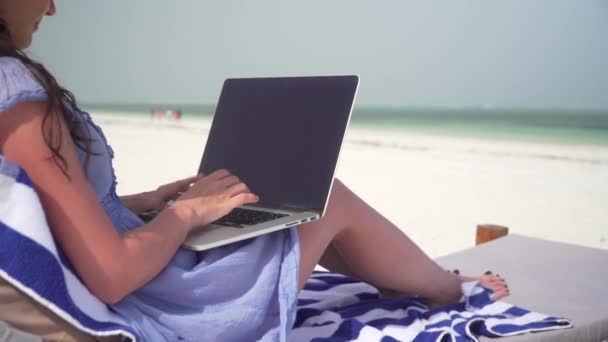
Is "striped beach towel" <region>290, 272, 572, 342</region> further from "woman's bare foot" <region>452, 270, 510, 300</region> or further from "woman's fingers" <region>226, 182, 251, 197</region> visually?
"woman's fingers" <region>226, 182, 251, 197</region>

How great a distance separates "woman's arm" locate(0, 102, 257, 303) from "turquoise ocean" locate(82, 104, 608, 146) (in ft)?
55.9

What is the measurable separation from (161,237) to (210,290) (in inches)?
8.4

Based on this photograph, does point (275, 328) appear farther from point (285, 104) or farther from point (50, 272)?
point (285, 104)

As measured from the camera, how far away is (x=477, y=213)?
5977 millimetres

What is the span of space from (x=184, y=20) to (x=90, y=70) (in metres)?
7.46

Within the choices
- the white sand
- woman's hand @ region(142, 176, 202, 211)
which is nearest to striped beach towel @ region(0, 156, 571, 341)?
woman's hand @ region(142, 176, 202, 211)

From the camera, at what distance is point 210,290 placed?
52.6 inches

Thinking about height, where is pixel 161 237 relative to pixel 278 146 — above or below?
below

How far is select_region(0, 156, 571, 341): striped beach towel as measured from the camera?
1038 millimetres

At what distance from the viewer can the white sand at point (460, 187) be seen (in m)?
5.39

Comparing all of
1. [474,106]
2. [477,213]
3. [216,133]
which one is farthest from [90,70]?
[216,133]

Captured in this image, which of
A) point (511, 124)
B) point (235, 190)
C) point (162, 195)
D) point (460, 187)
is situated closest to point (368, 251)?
point (235, 190)

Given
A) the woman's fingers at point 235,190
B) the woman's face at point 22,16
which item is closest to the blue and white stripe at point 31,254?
the woman's face at point 22,16

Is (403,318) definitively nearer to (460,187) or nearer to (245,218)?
(245,218)
